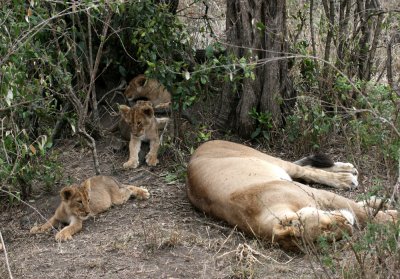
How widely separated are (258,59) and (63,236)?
2.39 metres

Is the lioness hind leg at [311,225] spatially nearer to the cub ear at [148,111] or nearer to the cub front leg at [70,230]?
the cub front leg at [70,230]

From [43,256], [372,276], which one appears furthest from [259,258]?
[43,256]

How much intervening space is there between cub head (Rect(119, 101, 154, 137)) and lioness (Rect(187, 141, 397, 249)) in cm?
77

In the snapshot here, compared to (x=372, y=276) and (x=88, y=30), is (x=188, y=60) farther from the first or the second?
(x=372, y=276)

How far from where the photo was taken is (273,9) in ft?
23.7

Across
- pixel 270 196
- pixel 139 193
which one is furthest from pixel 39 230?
pixel 270 196

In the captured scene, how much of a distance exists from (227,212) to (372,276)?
170cm

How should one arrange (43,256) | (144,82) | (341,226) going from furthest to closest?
1. (144,82)
2. (43,256)
3. (341,226)

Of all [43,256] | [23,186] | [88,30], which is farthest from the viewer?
[88,30]

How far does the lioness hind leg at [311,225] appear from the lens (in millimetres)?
4855

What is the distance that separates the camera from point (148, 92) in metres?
7.86

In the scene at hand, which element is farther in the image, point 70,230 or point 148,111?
point 148,111

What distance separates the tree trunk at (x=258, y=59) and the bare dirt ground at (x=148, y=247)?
1062 mm

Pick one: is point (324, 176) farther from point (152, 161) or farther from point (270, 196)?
point (152, 161)
